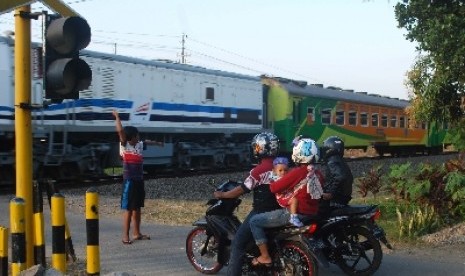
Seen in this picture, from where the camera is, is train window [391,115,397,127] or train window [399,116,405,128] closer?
A: train window [391,115,397,127]

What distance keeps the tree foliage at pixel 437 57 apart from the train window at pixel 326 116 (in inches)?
612

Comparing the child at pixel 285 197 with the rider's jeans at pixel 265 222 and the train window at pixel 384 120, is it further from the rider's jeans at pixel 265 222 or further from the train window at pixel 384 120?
the train window at pixel 384 120

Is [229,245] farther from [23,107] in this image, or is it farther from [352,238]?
[23,107]

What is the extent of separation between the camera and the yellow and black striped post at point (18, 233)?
5.96 m

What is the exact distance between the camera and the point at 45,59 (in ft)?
20.8

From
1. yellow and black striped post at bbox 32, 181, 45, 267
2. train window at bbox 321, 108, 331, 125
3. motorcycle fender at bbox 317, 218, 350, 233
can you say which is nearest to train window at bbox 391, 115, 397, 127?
train window at bbox 321, 108, 331, 125

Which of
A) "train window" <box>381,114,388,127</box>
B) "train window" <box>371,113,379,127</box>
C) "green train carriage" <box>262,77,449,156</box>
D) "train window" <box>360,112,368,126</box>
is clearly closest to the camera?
"green train carriage" <box>262,77,449,156</box>

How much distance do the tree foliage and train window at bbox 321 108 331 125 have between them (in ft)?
51.0

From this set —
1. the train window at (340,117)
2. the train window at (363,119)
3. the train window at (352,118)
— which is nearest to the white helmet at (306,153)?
the train window at (340,117)

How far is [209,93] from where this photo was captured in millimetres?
24219

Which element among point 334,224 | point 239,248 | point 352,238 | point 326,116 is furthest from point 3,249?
point 326,116

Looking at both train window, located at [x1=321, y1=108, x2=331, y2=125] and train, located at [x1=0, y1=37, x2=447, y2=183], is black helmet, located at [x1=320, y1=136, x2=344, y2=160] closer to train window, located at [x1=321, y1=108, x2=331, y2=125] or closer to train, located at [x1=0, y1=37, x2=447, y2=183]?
train, located at [x1=0, y1=37, x2=447, y2=183]

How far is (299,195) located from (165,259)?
248cm

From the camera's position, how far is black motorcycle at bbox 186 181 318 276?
6.50 m
